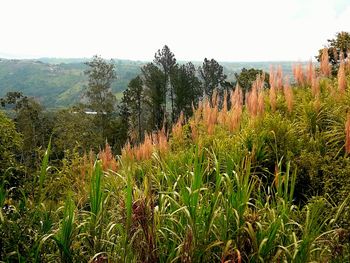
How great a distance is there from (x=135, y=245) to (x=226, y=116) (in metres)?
3.51

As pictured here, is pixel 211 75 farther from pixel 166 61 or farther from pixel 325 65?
pixel 325 65

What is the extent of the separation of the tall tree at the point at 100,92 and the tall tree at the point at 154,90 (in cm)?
348

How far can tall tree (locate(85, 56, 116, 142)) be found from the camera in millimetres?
32688

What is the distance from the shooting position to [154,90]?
115ft

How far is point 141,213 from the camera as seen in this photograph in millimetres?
2637

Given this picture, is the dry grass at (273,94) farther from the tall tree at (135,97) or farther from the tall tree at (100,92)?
the tall tree at (135,97)

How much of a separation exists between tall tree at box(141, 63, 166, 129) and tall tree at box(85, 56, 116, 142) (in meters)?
3.48

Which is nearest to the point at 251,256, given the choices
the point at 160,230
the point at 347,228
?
the point at 160,230

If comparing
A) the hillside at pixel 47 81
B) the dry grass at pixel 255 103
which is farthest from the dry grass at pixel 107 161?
the hillside at pixel 47 81

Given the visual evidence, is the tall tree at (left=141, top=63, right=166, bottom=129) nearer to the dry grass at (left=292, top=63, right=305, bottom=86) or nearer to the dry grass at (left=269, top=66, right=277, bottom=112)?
the dry grass at (left=292, top=63, right=305, bottom=86)

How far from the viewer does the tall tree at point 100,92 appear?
32688mm

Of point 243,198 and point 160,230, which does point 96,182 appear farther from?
point 243,198

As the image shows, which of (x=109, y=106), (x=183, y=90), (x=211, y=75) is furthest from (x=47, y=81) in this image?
(x=109, y=106)

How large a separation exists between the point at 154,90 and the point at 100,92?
5.11 m
